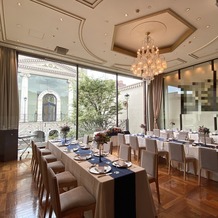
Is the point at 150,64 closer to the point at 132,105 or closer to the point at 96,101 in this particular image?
the point at 96,101

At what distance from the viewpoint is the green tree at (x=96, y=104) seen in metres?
7.38

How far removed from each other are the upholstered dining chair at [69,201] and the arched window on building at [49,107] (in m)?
4.56

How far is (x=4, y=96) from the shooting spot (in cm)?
491

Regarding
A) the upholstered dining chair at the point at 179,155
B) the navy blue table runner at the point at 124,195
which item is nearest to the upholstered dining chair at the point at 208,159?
the upholstered dining chair at the point at 179,155

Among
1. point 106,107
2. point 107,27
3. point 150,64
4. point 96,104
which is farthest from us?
point 106,107

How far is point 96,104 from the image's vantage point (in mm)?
7883

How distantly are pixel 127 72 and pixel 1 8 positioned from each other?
19.3 ft

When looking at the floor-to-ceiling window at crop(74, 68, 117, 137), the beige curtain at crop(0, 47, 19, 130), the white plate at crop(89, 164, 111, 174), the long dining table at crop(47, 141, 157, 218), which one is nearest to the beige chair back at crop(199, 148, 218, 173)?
the long dining table at crop(47, 141, 157, 218)

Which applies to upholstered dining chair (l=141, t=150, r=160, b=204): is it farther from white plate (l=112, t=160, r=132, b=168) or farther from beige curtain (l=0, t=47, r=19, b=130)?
beige curtain (l=0, t=47, r=19, b=130)

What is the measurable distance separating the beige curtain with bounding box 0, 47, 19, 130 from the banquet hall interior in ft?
0.10

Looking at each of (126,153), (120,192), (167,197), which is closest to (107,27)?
(126,153)

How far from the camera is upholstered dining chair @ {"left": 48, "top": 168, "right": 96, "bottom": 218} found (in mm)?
1671

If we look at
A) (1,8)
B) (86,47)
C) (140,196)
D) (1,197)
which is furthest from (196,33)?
(1,197)

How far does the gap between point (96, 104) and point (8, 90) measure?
396cm
